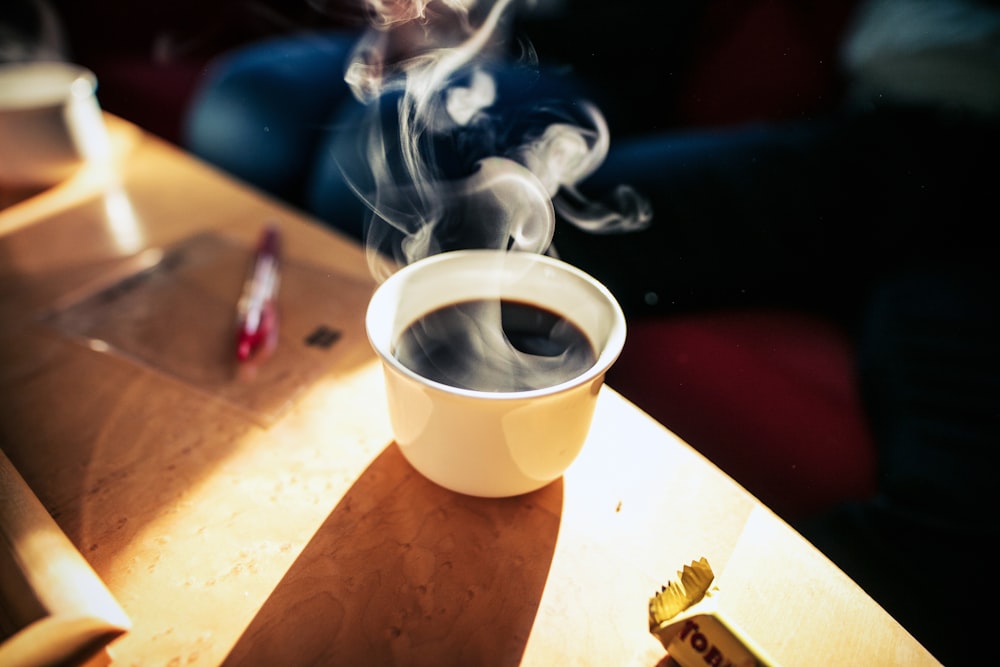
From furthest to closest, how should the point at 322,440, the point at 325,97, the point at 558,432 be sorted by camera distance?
1. the point at 325,97
2. the point at 322,440
3. the point at 558,432

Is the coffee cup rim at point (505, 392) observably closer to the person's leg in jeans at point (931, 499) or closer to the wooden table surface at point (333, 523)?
the wooden table surface at point (333, 523)

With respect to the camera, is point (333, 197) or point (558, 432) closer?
point (558, 432)

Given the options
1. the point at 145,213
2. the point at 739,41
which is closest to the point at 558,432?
the point at 145,213

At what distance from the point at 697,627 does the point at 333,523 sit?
32 centimetres

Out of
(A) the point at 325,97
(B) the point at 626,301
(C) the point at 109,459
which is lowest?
(B) the point at 626,301

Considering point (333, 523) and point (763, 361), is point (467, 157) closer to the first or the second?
point (763, 361)

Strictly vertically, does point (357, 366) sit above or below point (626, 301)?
above

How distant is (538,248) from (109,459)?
0.51 m

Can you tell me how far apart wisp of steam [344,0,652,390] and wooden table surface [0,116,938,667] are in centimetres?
15

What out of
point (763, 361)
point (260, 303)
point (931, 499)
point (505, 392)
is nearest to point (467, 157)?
point (260, 303)

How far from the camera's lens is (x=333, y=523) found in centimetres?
56

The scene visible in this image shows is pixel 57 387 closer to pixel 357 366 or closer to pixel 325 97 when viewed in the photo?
pixel 357 366

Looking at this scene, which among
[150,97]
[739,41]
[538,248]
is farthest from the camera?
[150,97]

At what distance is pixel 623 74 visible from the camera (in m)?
1.59
